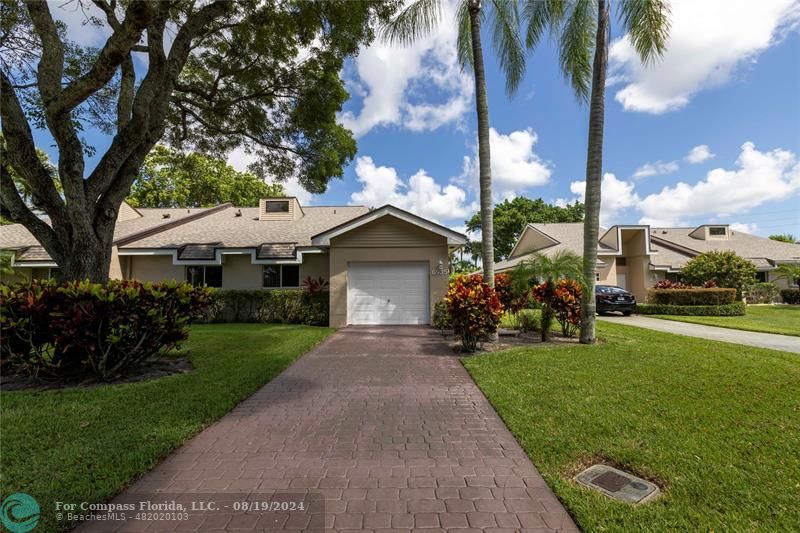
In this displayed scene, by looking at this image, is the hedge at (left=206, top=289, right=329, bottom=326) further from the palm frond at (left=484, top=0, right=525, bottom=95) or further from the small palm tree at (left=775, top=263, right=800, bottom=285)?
the small palm tree at (left=775, top=263, right=800, bottom=285)

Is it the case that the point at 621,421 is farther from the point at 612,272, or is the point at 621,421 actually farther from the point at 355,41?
the point at 612,272

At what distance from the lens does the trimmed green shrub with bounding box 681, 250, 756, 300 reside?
1886 cm

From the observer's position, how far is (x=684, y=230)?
31.0m

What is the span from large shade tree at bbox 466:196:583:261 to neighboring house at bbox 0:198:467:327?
2901cm

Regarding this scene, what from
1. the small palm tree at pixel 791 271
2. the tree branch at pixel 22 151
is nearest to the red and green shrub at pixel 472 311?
the tree branch at pixel 22 151

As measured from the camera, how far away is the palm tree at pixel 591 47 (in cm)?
810

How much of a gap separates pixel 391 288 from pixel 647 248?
1784 centimetres

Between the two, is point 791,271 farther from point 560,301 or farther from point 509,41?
point 509,41

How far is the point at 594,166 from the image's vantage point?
8.70 m

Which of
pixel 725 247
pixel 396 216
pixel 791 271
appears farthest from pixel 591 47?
pixel 725 247

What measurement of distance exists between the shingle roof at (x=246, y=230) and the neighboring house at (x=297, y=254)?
0.05 m

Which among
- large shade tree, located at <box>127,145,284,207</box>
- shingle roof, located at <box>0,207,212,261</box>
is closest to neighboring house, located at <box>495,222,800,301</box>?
shingle roof, located at <box>0,207,212,261</box>

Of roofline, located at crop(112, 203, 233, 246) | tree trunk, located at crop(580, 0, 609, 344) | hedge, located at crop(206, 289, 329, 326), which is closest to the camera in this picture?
tree trunk, located at crop(580, 0, 609, 344)

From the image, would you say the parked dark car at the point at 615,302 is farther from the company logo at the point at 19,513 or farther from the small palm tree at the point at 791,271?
the company logo at the point at 19,513
